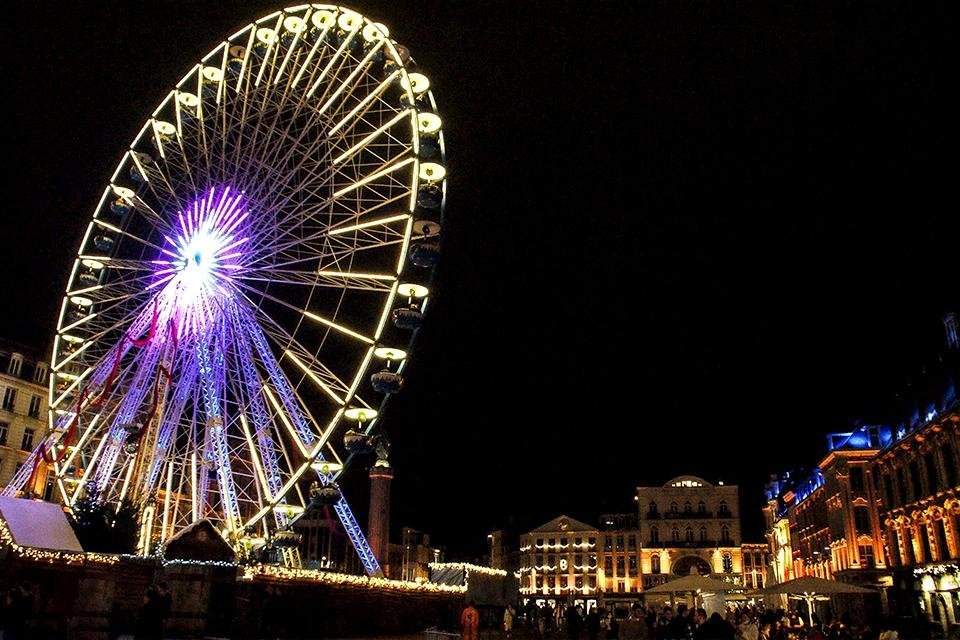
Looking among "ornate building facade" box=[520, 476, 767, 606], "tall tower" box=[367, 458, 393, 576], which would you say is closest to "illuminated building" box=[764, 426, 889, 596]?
"ornate building facade" box=[520, 476, 767, 606]

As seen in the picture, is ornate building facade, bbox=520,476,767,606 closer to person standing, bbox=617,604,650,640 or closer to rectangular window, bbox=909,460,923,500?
rectangular window, bbox=909,460,923,500

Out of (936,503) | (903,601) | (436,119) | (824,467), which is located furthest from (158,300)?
(824,467)

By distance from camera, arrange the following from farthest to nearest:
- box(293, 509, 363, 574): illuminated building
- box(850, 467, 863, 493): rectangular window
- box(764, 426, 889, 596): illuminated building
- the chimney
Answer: box(293, 509, 363, 574): illuminated building, box(850, 467, 863, 493): rectangular window, box(764, 426, 889, 596): illuminated building, the chimney

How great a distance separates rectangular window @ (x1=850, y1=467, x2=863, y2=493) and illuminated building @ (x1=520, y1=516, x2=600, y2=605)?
5409cm

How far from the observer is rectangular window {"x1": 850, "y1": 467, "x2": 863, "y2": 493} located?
184 feet

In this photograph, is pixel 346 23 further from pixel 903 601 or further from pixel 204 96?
pixel 903 601

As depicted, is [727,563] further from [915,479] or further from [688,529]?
[915,479]

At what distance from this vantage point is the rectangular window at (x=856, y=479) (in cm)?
5594

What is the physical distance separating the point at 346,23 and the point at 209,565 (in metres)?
21.2

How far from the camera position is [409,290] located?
30984 millimetres

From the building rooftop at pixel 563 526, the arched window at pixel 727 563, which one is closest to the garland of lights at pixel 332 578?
the arched window at pixel 727 563

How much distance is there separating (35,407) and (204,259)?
3578cm

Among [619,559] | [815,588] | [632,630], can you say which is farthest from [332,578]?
[619,559]

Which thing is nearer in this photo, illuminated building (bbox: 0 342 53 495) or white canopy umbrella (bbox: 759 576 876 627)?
white canopy umbrella (bbox: 759 576 876 627)
